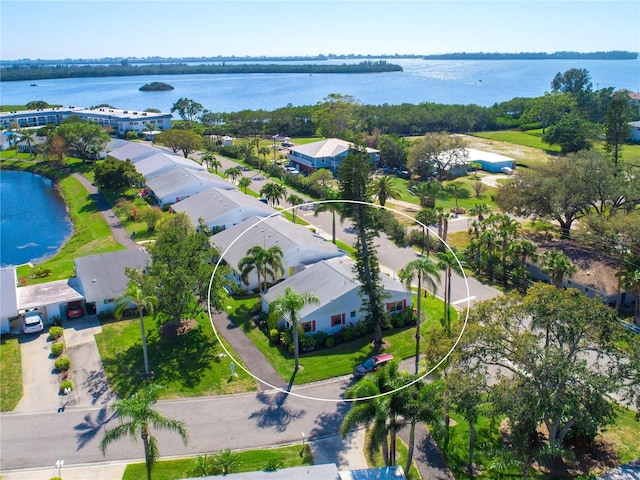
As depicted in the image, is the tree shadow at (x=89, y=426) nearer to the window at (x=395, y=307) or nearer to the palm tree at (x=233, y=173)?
the window at (x=395, y=307)

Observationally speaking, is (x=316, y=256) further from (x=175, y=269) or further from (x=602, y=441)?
(x=602, y=441)

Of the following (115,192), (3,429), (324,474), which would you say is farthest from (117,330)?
(115,192)

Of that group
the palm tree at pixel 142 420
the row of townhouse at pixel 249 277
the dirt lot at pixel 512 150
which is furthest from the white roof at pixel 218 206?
the dirt lot at pixel 512 150

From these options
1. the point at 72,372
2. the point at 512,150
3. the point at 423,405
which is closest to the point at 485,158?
the point at 512,150

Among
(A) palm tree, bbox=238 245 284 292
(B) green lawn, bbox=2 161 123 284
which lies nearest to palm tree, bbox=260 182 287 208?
(B) green lawn, bbox=2 161 123 284

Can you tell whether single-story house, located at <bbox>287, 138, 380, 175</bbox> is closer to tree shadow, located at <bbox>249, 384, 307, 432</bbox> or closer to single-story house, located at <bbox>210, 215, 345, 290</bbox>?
single-story house, located at <bbox>210, 215, 345, 290</bbox>

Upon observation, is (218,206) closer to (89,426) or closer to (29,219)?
(29,219)
